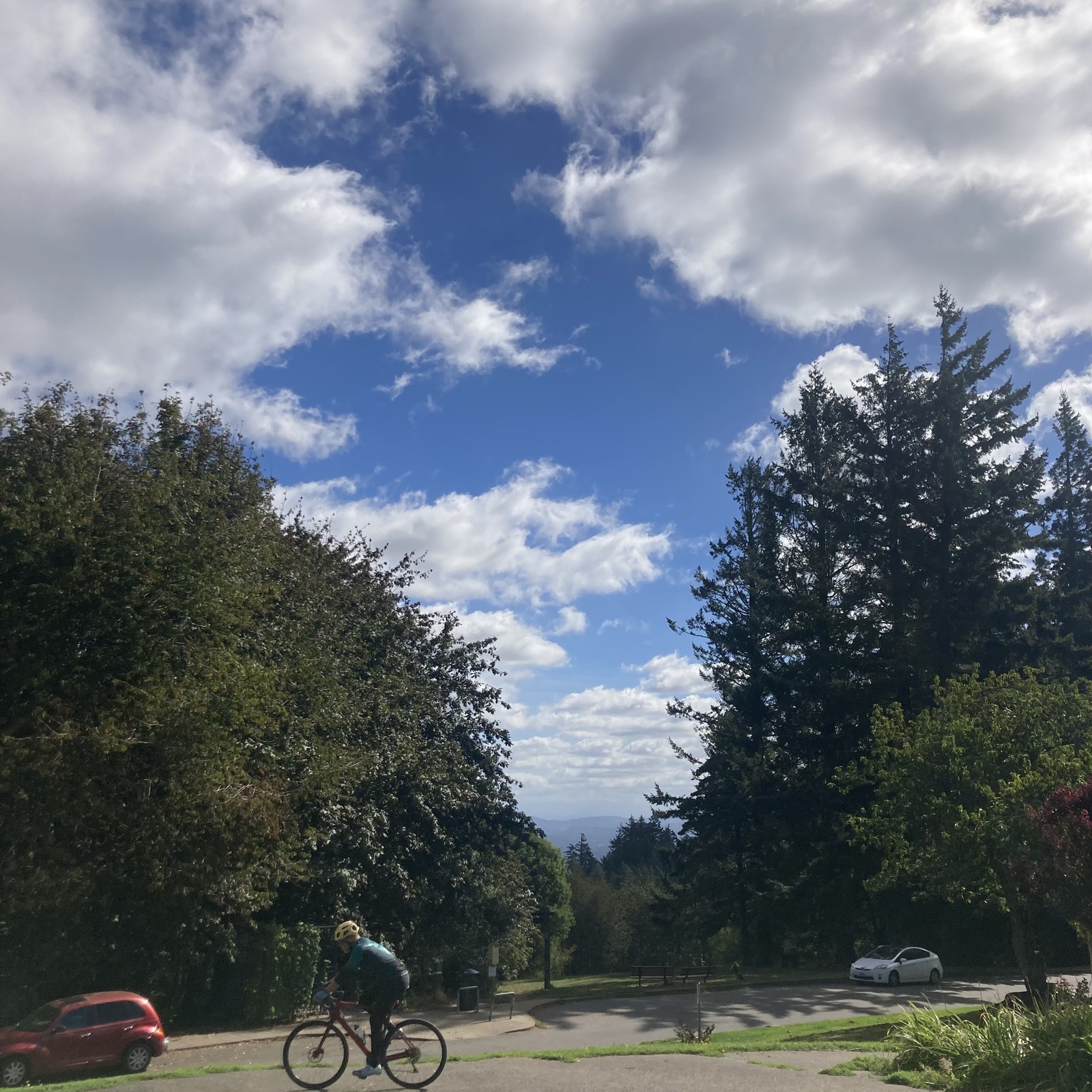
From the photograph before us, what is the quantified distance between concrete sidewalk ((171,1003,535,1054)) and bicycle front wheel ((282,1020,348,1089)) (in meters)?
8.70

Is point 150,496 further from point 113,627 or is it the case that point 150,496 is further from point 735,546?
point 735,546

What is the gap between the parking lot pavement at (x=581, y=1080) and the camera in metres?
9.07

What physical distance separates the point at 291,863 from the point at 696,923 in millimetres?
25265

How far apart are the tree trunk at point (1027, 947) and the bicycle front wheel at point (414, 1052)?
12.1 metres

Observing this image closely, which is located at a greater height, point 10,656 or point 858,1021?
point 10,656

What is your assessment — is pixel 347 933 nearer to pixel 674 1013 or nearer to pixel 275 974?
pixel 275 974

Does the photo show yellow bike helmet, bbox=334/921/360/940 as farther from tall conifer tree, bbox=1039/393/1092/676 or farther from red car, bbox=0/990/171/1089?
tall conifer tree, bbox=1039/393/1092/676

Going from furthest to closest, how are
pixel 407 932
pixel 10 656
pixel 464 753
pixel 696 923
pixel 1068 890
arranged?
pixel 696 923, pixel 464 753, pixel 407 932, pixel 10 656, pixel 1068 890

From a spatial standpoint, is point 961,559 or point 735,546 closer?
point 961,559

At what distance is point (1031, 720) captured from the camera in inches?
778

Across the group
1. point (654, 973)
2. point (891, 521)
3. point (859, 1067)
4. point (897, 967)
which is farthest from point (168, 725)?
point (891, 521)

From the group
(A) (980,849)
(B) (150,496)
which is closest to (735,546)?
(A) (980,849)

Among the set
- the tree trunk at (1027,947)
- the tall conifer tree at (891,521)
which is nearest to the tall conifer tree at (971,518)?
the tall conifer tree at (891,521)

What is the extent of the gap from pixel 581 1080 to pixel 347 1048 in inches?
94.1
